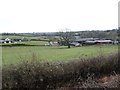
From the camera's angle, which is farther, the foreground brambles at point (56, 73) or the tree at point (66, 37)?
the tree at point (66, 37)

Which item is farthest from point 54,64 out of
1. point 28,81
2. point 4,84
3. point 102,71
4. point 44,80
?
point 102,71

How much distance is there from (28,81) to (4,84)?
1.14 meters

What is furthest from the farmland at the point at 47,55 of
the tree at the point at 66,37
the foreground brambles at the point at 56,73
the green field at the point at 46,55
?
the tree at the point at 66,37

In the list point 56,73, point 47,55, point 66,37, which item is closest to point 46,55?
point 47,55

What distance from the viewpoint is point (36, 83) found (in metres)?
12.6

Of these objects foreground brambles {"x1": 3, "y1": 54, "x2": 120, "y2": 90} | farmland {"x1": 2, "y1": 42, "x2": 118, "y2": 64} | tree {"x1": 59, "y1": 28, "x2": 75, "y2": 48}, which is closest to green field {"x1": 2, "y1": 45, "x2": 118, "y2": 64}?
farmland {"x1": 2, "y1": 42, "x2": 118, "y2": 64}

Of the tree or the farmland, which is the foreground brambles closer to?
the farmland

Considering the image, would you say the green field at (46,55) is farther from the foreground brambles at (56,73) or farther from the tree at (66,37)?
the tree at (66,37)

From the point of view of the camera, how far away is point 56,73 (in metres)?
13.6

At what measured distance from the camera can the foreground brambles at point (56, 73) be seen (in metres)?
11.9

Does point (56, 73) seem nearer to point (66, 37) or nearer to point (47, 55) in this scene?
point (47, 55)

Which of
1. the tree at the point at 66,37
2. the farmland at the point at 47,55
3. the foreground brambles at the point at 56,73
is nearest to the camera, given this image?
the foreground brambles at the point at 56,73

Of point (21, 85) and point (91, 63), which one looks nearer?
point (21, 85)

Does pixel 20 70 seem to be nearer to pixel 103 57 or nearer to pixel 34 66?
pixel 34 66
